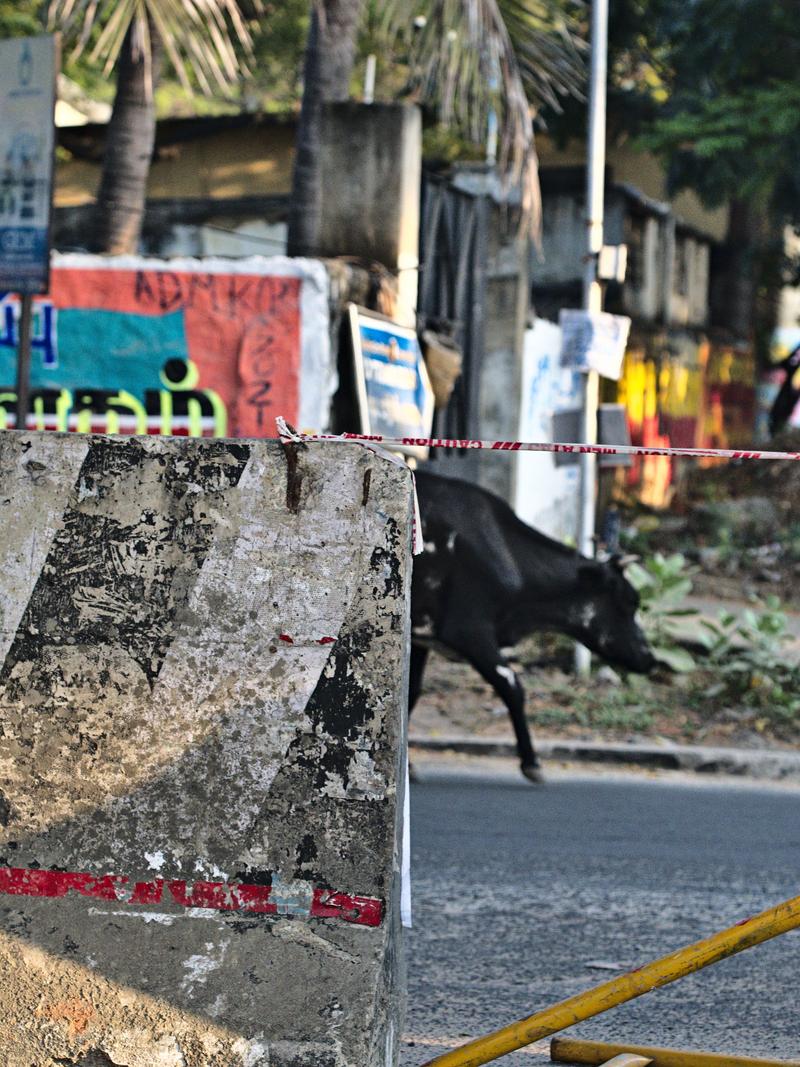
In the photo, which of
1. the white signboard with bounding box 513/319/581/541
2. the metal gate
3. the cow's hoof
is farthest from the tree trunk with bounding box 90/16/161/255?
the cow's hoof

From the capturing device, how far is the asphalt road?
4742 millimetres

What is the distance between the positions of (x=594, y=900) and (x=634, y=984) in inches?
100

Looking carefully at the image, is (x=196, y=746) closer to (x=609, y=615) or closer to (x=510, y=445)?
(x=510, y=445)

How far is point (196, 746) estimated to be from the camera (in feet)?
11.6

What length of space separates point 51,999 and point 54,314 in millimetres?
9596

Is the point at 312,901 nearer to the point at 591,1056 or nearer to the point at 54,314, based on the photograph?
the point at 591,1056

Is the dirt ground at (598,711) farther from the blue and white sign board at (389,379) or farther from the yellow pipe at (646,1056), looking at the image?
the yellow pipe at (646,1056)

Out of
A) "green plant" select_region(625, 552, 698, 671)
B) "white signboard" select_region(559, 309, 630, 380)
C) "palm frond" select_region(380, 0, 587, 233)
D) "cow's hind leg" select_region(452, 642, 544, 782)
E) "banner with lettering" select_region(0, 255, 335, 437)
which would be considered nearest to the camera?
"cow's hind leg" select_region(452, 642, 544, 782)

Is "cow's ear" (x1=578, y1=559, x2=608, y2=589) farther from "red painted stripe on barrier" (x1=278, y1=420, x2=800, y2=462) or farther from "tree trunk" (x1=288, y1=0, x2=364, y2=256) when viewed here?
"tree trunk" (x1=288, y1=0, x2=364, y2=256)

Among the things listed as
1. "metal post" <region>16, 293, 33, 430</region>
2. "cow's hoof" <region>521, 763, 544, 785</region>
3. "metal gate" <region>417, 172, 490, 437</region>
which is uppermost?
"metal gate" <region>417, 172, 490, 437</region>

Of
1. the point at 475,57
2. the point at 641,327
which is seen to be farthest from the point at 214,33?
the point at 641,327

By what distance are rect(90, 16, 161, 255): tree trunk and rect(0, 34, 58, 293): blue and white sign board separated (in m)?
5.31

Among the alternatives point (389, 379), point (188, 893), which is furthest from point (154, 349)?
point (188, 893)

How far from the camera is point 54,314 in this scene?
12.4 meters
